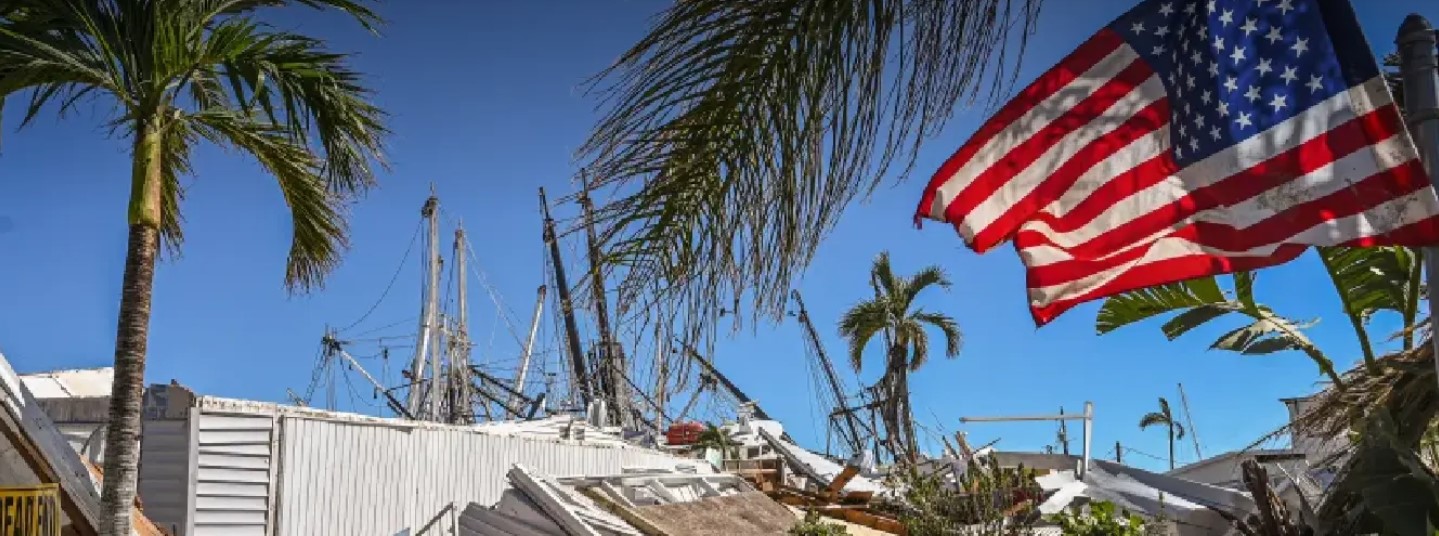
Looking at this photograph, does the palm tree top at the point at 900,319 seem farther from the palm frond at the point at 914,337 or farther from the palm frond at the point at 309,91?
the palm frond at the point at 309,91

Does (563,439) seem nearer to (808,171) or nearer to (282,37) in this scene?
(282,37)

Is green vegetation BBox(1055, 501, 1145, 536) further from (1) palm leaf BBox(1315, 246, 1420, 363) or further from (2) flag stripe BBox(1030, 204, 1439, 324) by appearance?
(2) flag stripe BBox(1030, 204, 1439, 324)

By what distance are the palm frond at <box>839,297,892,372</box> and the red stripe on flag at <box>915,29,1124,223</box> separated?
2585 centimetres

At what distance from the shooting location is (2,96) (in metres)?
7.74

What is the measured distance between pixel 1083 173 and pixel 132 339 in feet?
20.1

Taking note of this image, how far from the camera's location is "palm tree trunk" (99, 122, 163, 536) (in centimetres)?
739

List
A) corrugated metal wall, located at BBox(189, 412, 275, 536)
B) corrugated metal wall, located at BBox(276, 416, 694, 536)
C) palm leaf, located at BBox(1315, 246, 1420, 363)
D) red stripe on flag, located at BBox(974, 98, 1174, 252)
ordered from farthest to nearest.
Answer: corrugated metal wall, located at BBox(276, 416, 694, 536) → corrugated metal wall, located at BBox(189, 412, 275, 536) → palm leaf, located at BBox(1315, 246, 1420, 363) → red stripe on flag, located at BBox(974, 98, 1174, 252)

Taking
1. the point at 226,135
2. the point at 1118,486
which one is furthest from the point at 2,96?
the point at 1118,486

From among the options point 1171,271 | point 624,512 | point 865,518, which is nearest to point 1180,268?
point 1171,271

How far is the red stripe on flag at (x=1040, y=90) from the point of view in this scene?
16.7 feet

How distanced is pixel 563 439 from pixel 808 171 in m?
16.7

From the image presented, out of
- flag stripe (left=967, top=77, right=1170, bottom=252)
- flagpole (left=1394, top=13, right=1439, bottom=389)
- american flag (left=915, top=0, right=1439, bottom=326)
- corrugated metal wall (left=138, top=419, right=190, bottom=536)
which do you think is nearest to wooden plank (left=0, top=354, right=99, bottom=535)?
corrugated metal wall (left=138, top=419, right=190, bottom=536)

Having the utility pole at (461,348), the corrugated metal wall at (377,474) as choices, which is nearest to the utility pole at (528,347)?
the utility pole at (461,348)

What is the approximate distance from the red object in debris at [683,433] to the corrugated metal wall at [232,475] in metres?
26.5
